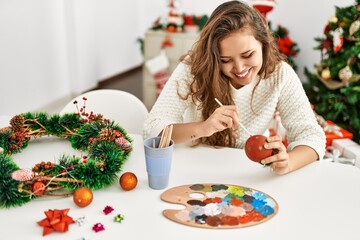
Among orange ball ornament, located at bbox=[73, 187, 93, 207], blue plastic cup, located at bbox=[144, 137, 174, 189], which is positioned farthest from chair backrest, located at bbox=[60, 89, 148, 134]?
orange ball ornament, located at bbox=[73, 187, 93, 207]

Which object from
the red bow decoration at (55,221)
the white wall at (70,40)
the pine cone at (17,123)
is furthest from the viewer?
the white wall at (70,40)

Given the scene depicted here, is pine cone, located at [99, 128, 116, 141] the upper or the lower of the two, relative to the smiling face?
lower

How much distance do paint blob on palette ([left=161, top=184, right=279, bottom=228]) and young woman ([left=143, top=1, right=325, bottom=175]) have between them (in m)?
0.16

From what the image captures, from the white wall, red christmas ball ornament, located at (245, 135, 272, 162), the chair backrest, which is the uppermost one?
red christmas ball ornament, located at (245, 135, 272, 162)

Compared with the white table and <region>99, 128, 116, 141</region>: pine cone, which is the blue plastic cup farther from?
<region>99, 128, 116, 141</region>: pine cone

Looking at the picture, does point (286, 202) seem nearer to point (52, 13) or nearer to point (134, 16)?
point (52, 13)

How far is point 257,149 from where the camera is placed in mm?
1230

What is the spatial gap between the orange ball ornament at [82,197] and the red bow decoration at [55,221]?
5cm

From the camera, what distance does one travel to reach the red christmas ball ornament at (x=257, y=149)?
48.4 inches

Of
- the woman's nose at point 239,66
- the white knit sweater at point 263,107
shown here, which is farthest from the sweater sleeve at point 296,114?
the woman's nose at point 239,66

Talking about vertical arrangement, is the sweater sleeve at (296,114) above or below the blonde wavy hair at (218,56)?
below

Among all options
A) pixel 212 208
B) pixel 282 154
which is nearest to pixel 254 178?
pixel 282 154

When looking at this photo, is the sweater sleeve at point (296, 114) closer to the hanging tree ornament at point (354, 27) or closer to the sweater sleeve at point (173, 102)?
the sweater sleeve at point (173, 102)

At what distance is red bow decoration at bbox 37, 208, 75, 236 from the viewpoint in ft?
3.25
